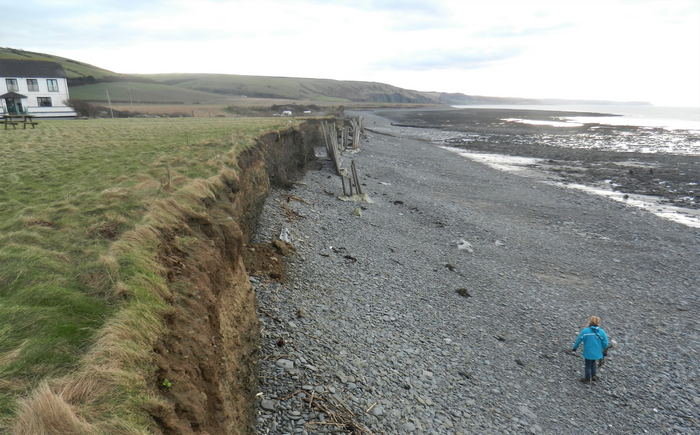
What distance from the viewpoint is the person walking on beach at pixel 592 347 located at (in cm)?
835

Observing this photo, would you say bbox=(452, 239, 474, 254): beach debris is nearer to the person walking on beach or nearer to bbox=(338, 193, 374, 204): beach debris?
bbox=(338, 193, 374, 204): beach debris

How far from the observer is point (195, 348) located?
4.76m

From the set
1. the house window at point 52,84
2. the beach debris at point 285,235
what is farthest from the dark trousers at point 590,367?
the house window at point 52,84

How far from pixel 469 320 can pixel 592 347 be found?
2882mm

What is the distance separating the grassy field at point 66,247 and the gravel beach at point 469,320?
9.25 feet

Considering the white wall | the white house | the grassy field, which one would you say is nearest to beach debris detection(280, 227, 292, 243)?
the grassy field

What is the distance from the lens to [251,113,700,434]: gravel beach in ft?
22.7

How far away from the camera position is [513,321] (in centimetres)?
1052

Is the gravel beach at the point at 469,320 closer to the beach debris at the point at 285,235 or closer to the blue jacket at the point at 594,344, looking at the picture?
the beach debris at the point at 285,235

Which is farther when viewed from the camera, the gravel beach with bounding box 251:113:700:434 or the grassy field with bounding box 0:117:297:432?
the gravel beach with bounding box 251:113:700:434

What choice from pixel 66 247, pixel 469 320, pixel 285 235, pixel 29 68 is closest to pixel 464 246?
pixel 469 320

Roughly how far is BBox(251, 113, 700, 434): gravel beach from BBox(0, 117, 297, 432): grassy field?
282 centimetres

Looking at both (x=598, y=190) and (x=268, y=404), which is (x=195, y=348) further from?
(x=598, y=190)

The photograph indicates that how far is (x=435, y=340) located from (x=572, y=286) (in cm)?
652
